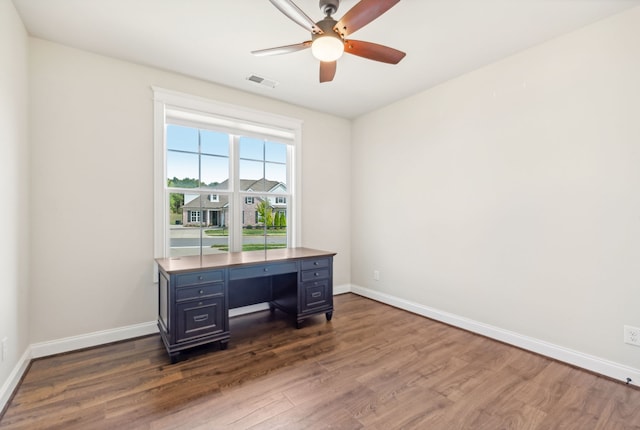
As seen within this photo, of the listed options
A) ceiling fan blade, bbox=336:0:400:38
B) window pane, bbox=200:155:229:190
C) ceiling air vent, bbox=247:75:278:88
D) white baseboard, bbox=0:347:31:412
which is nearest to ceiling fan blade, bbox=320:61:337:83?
ceiling fan blade, bbox=336:0:400:38

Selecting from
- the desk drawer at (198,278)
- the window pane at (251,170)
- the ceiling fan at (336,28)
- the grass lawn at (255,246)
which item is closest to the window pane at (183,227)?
the grass lawn at (255,246)

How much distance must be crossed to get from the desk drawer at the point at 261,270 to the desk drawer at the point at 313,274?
120 mm

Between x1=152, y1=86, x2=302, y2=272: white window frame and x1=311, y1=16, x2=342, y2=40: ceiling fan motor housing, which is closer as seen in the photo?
x1=311, y1=16, x2=342, y2=40: ceiling fan motor housing

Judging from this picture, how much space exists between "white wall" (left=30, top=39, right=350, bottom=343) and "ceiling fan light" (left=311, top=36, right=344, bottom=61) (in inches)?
70.6

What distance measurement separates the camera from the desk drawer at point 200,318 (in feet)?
7.92

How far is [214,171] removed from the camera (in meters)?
3.36

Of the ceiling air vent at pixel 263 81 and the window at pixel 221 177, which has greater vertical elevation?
the ceiling air vent at pixel 263 81

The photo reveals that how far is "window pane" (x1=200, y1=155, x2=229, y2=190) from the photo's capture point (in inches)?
130

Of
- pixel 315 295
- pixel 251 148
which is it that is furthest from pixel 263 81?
pixel 315 295

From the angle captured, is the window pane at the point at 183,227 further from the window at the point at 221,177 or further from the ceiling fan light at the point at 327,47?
the ceiling fan light at the point at 327,47

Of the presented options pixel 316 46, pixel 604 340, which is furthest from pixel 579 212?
pixel 316 46

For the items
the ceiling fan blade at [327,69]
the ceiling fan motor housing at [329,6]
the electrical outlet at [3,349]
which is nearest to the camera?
the electrical outlet at [3,349]

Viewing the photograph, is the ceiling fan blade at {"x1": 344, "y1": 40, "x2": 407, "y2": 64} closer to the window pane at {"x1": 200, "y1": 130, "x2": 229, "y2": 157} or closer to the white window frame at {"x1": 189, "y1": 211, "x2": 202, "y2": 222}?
the window pane at {"x1": 200, "y1": 130, "x2": 229, "y2": 157}

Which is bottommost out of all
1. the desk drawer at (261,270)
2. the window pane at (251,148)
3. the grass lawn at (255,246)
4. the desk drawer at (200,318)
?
the desk drawer at (200,318)
